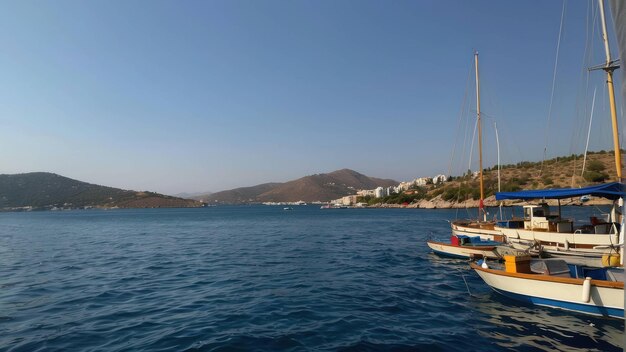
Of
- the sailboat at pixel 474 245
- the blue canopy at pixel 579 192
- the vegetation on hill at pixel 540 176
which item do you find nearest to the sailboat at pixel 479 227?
the sailboat at pixel 474 245

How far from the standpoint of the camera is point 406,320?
530 inches

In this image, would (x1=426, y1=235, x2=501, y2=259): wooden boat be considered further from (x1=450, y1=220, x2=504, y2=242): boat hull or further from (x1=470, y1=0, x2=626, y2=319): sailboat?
(x1=470, y1=0, x2=626, y2=319): sailboat

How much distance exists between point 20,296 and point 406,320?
1805 centimetres

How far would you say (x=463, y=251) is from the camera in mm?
26531

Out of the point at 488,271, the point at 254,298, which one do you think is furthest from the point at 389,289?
the point at 254,298

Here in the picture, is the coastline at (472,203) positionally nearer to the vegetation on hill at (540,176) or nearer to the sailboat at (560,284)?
the vegetation on hill at (540,176)

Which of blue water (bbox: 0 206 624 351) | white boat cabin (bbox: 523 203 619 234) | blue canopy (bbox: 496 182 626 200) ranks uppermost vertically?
blue canopy (bbox: 496 182 626 200)

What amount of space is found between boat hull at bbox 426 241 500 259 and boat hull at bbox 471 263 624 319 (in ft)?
25.6

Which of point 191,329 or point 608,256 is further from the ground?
point 608,256

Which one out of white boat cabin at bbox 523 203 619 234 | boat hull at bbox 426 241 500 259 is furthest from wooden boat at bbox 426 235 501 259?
white boat cabin at bbox 523 203 619 234

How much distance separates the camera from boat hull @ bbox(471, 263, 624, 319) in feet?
40.9

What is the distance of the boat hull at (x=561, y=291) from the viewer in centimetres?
1248

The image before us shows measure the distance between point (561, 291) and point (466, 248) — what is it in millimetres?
12753

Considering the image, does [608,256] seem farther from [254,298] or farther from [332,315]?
[254,298]
